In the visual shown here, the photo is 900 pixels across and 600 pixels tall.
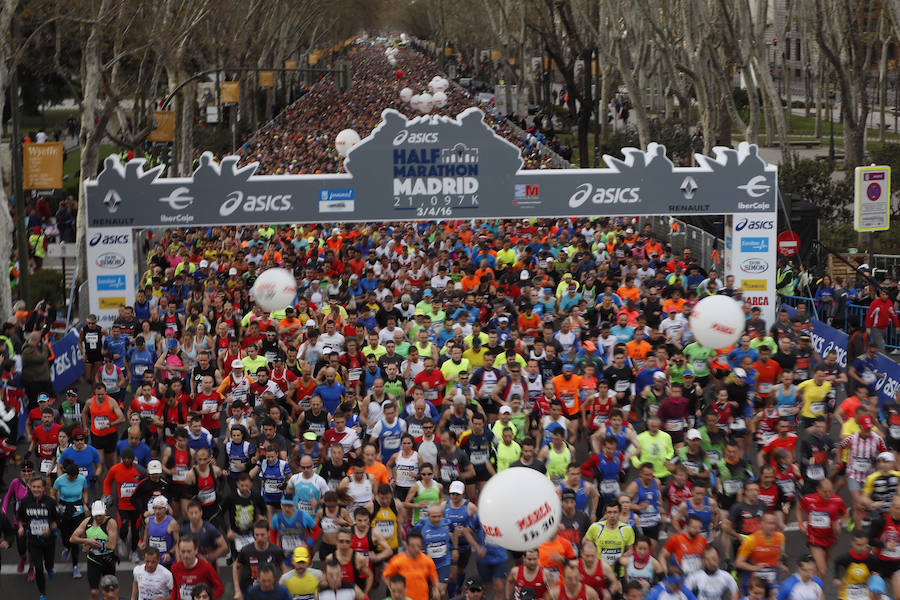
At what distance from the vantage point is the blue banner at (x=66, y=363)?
57.1 ft

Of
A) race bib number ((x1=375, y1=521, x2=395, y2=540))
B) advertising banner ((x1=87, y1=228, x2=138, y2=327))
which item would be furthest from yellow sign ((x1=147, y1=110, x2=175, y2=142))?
race bib number ((x1=375, y1=521, x2=395, y2=540))

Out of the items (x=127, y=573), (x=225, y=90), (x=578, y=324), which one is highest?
(x=225, y=90)

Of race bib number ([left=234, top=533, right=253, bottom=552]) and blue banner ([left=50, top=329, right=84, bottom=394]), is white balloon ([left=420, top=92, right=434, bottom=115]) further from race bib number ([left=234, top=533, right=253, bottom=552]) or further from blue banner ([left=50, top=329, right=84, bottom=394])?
race bib number ([left=234, top=533, right=253, bottom=552])

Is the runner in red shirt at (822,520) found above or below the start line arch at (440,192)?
below

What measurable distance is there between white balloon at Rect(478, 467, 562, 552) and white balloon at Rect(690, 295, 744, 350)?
6.57m

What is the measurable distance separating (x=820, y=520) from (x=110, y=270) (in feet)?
41.5

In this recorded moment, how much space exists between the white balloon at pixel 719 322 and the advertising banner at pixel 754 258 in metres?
5.32

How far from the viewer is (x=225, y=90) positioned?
47125mm

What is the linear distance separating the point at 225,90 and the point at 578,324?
32609 mm

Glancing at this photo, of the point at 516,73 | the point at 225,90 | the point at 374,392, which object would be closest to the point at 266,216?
the point at 374,392

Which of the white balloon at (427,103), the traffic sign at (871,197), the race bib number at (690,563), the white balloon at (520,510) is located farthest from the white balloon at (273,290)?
the white balloon at (427,103)

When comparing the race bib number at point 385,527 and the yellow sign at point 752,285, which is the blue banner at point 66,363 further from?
the yellow sign at point 752,285

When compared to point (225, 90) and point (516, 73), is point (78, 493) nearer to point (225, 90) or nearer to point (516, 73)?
point (225, 90)

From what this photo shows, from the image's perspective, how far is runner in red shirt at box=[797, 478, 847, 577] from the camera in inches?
437
